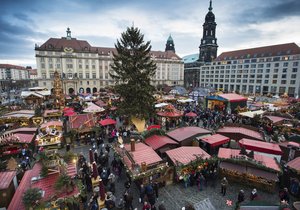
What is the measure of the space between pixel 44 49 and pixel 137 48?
51.5 m

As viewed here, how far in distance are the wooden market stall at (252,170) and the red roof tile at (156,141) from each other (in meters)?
3.97

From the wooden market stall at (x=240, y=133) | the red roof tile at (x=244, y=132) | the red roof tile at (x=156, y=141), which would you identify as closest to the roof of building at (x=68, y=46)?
the red roof tile at (x=156, y=141)

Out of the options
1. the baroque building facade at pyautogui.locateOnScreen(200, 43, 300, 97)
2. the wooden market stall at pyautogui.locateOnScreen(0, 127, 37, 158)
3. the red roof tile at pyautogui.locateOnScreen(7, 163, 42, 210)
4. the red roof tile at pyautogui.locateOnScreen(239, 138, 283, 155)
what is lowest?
the wooden market stall at pyautogui.locateOnScreen(0, 127, 37, 158)

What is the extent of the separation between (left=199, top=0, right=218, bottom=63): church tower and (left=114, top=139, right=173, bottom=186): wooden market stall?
88972 mm

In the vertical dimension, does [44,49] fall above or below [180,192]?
above

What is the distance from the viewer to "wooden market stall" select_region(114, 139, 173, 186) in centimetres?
920

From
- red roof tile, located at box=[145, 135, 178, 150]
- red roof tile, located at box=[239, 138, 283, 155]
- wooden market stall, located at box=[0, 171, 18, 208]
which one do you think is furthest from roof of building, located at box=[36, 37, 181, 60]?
red roof tile, located at box=[239, 138, 283, 155]

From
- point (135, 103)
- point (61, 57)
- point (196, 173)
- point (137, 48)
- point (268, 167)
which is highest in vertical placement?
point (61, 57)

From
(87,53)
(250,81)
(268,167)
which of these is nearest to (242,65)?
(250,81)

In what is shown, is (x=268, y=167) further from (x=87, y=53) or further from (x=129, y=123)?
(x=87, y=53)

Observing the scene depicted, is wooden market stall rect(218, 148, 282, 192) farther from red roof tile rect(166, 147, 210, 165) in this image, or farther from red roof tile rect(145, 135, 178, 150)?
red roof tile rect(145, 135, 178, 150)

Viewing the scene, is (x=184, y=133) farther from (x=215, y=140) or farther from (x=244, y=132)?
(x=244, y=132)

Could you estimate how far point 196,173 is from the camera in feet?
34.9

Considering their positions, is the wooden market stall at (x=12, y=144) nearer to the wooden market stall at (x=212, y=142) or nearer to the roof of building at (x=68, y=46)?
the wooden market stall at (x=212, y=142)
